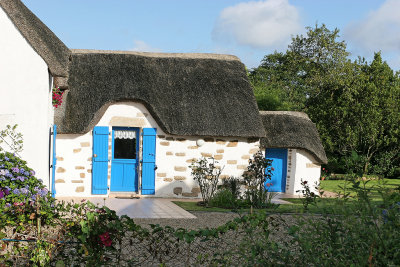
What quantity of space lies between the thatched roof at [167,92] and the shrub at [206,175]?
2.75ft

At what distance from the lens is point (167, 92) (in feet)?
42.7

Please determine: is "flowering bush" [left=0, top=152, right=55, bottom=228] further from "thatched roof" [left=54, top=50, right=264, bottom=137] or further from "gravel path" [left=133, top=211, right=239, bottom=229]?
"thatched roof" [left=54, top=50, right=264, bottom=137]

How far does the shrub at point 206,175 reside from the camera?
39.0 feet

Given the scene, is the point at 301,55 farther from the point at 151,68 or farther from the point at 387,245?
the point at 387,245

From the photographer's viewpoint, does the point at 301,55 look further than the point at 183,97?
Yes

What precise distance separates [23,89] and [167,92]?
4.79 metres

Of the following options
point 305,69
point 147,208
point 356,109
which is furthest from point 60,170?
point 305,69

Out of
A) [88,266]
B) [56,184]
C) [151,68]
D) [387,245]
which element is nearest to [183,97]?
[151,68]

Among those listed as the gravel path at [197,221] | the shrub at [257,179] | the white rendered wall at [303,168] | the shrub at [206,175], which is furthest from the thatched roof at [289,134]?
the gravel path at [197,221]

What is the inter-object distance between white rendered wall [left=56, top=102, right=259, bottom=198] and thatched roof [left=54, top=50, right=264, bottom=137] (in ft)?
1.00

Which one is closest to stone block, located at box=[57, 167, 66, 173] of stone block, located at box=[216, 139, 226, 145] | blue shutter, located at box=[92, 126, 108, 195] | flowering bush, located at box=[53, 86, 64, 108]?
blue shutter, located at box=[92, 126, 108, 195]

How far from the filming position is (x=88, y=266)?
3.87m

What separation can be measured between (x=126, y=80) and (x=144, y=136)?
167 centimetres

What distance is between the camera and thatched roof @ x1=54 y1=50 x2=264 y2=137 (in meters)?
12.3
